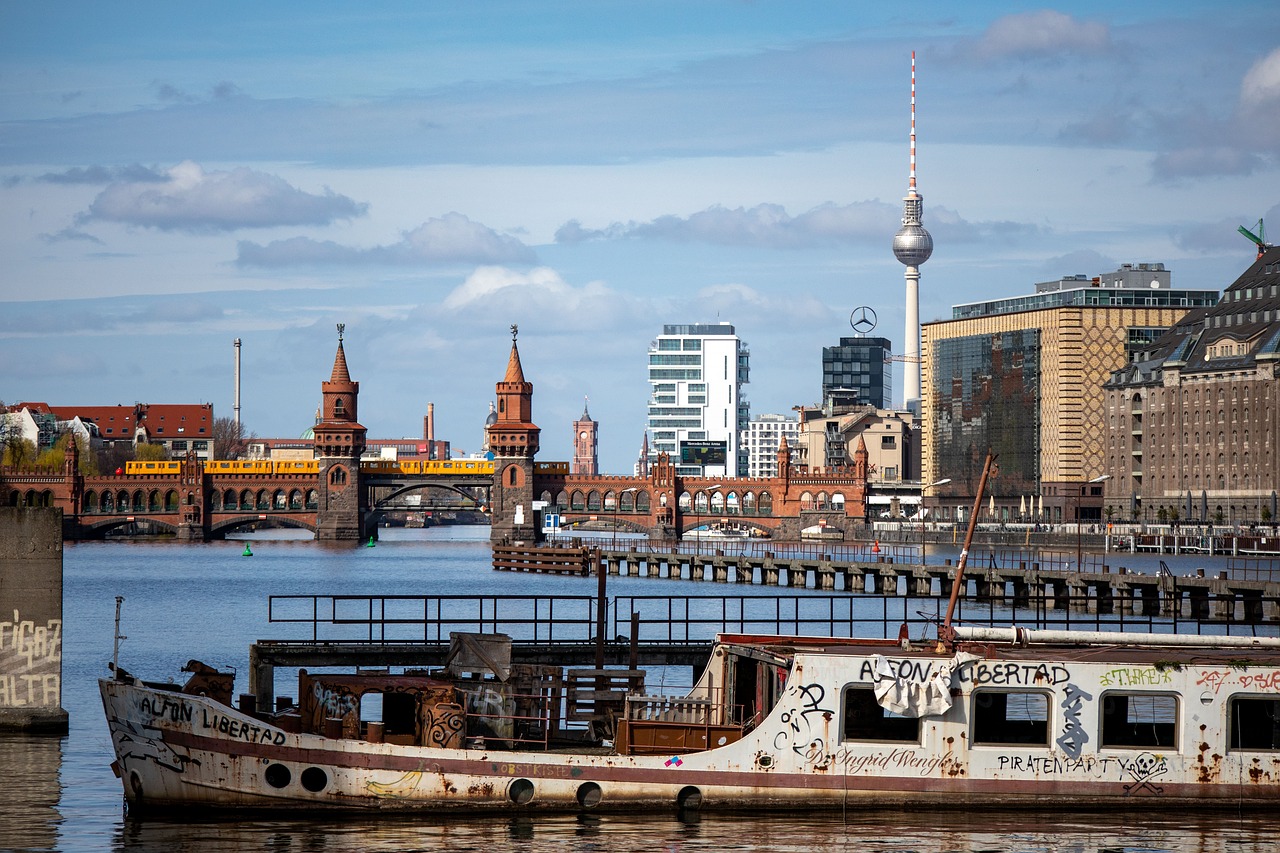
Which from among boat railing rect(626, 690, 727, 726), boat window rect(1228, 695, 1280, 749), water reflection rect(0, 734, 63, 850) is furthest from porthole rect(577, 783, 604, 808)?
boat window rect(1228, 695, 1280, 749)

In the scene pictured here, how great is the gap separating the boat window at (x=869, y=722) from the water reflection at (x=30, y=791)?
1508 centimetres

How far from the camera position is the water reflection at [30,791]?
34.2m

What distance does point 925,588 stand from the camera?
10494 centimetres

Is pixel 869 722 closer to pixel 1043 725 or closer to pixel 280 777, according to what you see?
pixel 1043 725

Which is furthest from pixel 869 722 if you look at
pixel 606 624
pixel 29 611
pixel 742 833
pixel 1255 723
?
pixel 606 624

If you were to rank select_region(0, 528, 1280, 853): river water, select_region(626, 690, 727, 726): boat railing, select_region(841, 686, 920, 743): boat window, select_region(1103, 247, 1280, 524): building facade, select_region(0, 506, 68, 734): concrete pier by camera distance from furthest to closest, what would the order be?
1. select_region(1103, 247, 1280, 524): building facade
2. select_region(0, 506, 68, 734): concrete pier
3. select_region(626, 690, 727, 726): boat railing
4. select_region(841, 686, 920, 743): boat window
5. select_region(0, 528, 1280, 853): river water

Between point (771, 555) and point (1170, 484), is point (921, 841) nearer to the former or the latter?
point (771, 555)

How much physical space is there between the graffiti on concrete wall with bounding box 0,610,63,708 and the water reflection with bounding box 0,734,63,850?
94cm

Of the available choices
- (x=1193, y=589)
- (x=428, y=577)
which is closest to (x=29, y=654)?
(x=1193, y=589)

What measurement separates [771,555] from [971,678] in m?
87.8

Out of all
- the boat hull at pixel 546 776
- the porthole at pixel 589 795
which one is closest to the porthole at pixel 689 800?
the boat hull at pixel 546 776

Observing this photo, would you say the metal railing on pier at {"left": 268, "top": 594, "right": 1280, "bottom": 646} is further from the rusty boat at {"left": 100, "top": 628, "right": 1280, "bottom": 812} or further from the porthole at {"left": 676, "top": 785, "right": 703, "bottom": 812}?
the porthole at {"left": 676, "top": 785, "right": 703, "bottom": 812}

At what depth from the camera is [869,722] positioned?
35500 mm

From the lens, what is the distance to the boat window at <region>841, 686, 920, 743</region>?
1383 inches
